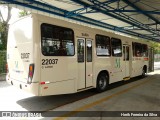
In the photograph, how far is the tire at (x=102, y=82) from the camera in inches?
327

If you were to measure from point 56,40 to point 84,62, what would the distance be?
1.78 m

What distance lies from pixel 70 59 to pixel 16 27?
230 centimetres

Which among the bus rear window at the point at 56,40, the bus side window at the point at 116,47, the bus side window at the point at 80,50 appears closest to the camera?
the bus rear window at the point at 56,40

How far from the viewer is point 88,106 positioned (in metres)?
6.21

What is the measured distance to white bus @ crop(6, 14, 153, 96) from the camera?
549 cm

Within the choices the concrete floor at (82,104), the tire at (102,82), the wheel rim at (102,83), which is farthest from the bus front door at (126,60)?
the concrete floor at (82,104)

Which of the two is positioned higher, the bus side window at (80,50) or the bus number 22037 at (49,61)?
the bus side window at (80,50)

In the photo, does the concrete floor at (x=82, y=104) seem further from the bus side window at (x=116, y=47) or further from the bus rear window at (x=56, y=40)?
the bus side window at (x=116, y=47)

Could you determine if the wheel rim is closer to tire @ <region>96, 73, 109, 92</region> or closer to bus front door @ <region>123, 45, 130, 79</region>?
tire @ <region>96, 73, 109, 92</region>

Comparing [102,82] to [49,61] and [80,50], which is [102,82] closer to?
[80,50]

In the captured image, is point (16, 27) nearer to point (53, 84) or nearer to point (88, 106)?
point (53, 84)

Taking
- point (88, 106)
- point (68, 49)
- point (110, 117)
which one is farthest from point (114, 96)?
point (68, 49)

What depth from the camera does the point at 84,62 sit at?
727 cm

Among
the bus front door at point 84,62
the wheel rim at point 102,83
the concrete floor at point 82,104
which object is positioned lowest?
the concrete floor at point 82,104
